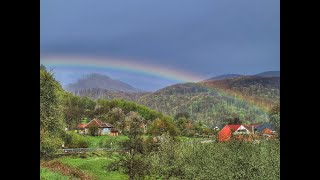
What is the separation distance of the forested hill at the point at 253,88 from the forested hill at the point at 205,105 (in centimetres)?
11

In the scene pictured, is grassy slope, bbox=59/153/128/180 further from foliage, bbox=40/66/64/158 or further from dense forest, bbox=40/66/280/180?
foliage, bbox=40/66/64/158

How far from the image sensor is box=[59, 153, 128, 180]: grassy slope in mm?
7465

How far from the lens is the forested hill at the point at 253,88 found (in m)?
7.64

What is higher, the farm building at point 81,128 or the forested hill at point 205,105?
the forested hill at point 205,105

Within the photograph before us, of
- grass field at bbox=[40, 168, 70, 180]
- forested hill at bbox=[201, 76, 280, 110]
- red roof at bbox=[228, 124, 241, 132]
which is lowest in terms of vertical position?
grass field at bbox=[40, 168, 70, 180]

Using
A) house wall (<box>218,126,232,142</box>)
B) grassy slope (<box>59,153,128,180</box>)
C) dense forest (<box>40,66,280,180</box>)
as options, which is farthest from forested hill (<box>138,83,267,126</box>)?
grassy slope (<box>59,153,128,180</box>)

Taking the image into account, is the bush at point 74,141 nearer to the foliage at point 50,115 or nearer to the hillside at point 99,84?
the foliage at point 50,115

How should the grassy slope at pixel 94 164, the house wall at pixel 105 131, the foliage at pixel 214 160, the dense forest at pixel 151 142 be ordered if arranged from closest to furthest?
the foliage at pixel 214 160 < the dense forest at pixel 151 142 < the grassy slope at pixel 94 164 < the house wall at pixel 105 131

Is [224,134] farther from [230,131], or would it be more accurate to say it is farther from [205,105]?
[205,105]

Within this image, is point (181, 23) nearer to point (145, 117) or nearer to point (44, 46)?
point (145, 117)

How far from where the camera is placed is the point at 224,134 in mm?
7473

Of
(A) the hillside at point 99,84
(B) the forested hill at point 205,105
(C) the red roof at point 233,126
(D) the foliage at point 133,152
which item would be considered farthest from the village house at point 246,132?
(A) the hillside at point 99,84

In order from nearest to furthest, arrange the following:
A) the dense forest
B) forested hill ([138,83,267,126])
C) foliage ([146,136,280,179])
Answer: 1. foliage ([146,136,280,179])
2. the dense forest
3. forested hill ([138,83,267,126])

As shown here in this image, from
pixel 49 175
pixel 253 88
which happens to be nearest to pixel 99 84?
pixel 49 175
